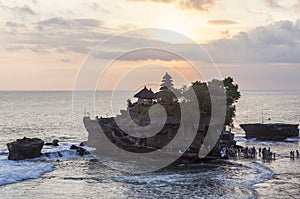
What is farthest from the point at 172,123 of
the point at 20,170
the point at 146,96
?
the point at 20,170

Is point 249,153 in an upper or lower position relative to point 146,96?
lower

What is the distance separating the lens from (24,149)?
2399 inches

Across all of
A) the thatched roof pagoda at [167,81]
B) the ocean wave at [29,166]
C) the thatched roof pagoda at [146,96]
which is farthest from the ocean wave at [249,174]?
the thatched roof pagoda at [167,81]

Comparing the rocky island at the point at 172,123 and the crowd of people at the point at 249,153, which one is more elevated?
the rocky island at the point at 172,123

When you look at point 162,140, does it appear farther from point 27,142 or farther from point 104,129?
point 27,142

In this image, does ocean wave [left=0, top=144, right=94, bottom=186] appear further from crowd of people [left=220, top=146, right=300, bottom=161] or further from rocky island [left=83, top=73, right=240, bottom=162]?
crowd of people [left=220, top=146, right=300, bottom=161]

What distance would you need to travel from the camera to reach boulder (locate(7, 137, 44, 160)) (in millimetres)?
60344

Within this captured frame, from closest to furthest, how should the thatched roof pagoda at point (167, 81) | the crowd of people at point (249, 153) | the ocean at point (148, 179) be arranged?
1. the ocean at point (148, 179)
2. the crowd of people at point (249, 153)
3. the thatched roof pagoda at point (167, 81)

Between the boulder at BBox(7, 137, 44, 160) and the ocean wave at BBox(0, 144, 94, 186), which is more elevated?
the boulder at BBox(7, 137, 44, 160)

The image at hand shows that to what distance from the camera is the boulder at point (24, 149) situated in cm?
6034

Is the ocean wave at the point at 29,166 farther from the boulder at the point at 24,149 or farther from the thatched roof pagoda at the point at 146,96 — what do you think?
the thatched roof pagoda at the point at 146,96

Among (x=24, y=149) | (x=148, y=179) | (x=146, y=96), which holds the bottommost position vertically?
(x=148, y=179)

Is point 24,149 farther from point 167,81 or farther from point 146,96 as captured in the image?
point 167,81

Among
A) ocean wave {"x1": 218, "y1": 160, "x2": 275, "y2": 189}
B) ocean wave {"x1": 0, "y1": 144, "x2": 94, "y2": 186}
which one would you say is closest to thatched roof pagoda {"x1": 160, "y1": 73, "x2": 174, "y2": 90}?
ocean wave {"x1": 0, "y1": 144, "x2": 94, "y2": 186}
